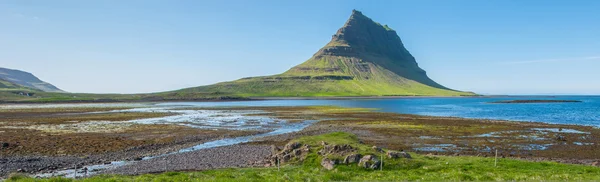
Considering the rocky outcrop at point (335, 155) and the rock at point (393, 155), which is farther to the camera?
the rock at point (393, 155)

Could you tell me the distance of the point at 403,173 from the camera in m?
22.6

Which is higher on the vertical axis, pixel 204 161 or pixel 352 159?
pixel 352 159

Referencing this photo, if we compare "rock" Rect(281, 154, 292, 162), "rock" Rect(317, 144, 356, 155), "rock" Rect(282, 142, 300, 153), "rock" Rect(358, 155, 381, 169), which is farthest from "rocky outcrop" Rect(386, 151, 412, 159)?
"rock" Rect(282, 142, 300, 153)

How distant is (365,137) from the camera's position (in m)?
53.8

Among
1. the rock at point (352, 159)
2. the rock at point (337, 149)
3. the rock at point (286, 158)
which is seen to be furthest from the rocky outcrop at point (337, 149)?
the rock at point (286, 158)

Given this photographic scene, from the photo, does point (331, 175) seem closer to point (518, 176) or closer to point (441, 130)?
point (518, 176)

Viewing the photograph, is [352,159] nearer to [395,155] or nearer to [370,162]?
[370,162]

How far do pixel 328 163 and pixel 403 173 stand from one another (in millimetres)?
6436

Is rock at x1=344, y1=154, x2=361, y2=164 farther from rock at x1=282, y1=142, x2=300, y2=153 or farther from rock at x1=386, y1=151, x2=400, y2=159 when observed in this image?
rock at x1=282, y1=142, x2=300, y2=153

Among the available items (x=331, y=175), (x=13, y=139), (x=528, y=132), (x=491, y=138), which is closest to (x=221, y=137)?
(x=13, y=139)

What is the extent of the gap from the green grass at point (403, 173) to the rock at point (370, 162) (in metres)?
0.49

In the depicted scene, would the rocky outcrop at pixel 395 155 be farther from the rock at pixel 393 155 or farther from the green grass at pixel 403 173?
the green grass at pixel 403 173

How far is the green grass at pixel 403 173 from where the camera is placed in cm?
1998

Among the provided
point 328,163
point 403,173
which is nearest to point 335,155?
point 328,163
